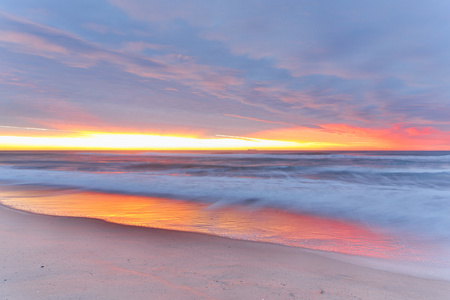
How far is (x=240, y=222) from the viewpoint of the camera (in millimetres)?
5820

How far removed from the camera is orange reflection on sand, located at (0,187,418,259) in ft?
14.5

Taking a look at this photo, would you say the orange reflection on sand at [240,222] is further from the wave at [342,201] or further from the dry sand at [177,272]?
the wave at [342,201]

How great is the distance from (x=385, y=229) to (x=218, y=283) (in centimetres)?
462

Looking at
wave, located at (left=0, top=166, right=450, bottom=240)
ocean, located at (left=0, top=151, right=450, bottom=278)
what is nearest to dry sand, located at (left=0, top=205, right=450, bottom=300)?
ocean, located at (left=0, top=151, right=450, bottom=278)

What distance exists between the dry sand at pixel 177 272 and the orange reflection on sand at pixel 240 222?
70 cm

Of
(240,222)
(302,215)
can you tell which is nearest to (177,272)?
(240,222)

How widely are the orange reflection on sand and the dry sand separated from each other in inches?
27.5

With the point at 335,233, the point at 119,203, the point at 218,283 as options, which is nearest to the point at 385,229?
the point at 335,233

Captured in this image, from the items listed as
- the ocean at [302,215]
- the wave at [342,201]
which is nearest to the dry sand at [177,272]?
the ocean at [302,215]

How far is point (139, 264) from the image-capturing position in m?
3.20

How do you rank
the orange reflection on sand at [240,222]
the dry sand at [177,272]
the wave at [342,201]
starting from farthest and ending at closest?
1. the wave at [342,201]
2. the orange reflection on sand at [240,222]
3. the dry sand at [177,272]

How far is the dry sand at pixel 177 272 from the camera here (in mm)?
2564

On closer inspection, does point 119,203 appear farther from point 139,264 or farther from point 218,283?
point 218,283

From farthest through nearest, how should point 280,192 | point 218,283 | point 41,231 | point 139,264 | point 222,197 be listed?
point 280,192 < point 222,197 < point 41,231 < point 139,264 < point 218,283
